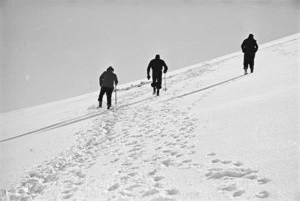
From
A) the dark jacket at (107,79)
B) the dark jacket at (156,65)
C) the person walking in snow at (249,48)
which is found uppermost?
the person walking in snow at (249,48)

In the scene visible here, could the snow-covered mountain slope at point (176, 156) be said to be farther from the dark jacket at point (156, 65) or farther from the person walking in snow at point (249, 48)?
the person walking in snow at point (249, 48)

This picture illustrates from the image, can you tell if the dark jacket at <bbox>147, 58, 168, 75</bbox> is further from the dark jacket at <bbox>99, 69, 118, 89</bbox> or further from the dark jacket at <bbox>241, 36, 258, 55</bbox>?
the dark jacket at <bbox>241, 36, 258, 55</bbox>

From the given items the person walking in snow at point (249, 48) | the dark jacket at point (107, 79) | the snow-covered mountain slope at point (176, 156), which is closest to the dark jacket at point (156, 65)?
the dark jacket at point (107, 79)

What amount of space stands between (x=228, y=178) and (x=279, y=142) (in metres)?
1.44

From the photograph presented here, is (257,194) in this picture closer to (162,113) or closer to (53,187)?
(53,187)

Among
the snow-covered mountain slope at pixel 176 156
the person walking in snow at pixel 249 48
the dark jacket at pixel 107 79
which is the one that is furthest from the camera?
the person walking in snow at pixel 249 48

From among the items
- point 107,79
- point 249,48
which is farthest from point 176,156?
point 249,48

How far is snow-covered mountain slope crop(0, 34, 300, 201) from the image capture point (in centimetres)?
401

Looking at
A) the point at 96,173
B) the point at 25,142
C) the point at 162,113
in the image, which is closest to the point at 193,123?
the point at 162,113

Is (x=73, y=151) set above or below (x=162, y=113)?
below

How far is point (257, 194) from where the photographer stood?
358cm

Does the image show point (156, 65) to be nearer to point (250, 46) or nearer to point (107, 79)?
point (107, 79)

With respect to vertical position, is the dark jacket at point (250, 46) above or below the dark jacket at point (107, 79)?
above

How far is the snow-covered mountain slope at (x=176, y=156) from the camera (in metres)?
4.01
